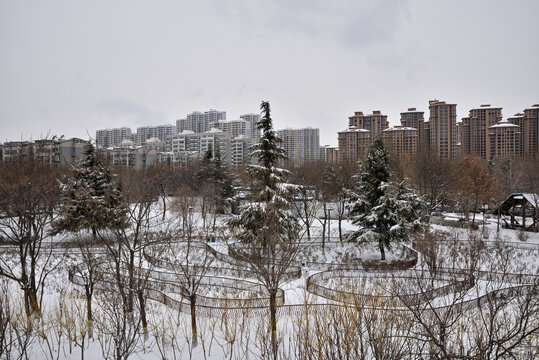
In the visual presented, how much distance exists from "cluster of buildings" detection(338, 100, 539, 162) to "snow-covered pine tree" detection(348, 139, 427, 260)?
1791 inches

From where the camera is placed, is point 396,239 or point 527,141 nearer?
point 396,239

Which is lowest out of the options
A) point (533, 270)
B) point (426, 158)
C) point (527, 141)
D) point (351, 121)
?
point (533, 270)

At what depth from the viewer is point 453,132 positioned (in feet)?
286

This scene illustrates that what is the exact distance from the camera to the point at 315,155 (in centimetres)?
14025

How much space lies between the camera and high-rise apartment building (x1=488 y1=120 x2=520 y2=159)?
235ft

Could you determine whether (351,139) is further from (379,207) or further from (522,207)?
(379,207)

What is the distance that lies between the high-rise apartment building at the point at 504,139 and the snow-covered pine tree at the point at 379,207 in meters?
61.0

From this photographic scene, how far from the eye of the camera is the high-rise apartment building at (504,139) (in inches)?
2825

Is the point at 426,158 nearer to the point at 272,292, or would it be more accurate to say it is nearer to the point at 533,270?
the point at 533,270

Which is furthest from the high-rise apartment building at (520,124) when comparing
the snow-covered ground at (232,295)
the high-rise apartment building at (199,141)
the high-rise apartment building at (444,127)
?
the high-rise apartment building at (199,141)

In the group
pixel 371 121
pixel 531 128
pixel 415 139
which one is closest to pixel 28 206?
pixel 415 139

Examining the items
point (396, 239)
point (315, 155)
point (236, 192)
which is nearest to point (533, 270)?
point (396, 239)

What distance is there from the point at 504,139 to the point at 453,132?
14.9 meters

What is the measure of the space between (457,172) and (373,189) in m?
20.5
